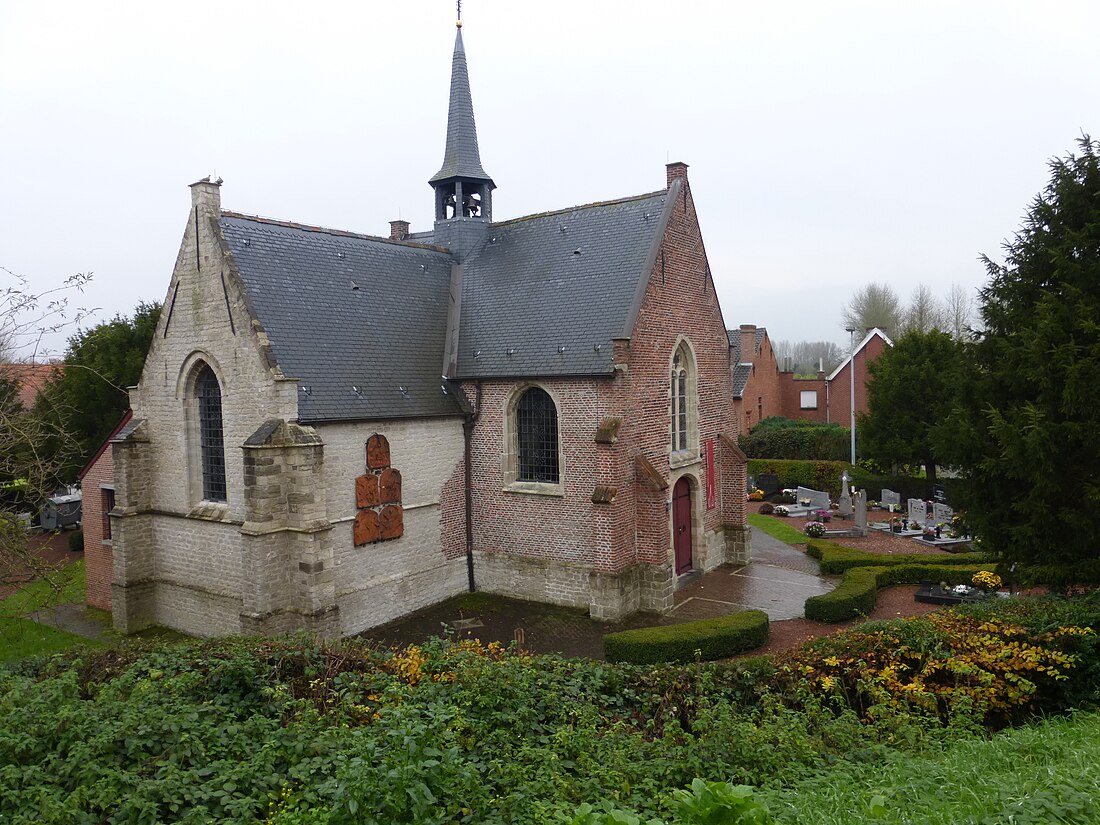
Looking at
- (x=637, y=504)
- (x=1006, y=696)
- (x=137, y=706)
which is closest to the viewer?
(x=137, y=706)

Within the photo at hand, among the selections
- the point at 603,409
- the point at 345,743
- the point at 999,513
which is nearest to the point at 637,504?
the point at 603,409

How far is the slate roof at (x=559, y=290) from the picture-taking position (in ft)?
55.6

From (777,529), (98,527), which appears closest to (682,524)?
(777,529)

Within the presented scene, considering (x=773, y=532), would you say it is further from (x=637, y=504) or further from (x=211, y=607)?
(x=211, y=607)

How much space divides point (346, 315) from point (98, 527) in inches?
354

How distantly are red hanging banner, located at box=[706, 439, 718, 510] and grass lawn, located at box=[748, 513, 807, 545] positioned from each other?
18.3 ft

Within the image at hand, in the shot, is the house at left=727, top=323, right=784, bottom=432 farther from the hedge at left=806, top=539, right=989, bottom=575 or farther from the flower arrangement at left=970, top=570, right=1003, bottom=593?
the flower arrangement at left=970, top=570, right=1003, bottom=593

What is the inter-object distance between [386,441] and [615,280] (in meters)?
6.87

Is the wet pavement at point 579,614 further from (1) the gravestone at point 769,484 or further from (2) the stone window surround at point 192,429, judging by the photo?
Answer: (1) the gravestone at point 769,484

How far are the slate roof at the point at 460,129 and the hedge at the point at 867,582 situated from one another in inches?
600

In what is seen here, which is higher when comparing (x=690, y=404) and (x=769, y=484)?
(x=690, y=404)

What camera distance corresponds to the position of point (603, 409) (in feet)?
53.8

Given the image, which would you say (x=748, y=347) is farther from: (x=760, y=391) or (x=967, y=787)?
(x=967, y=787)

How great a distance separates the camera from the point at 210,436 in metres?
16.2
